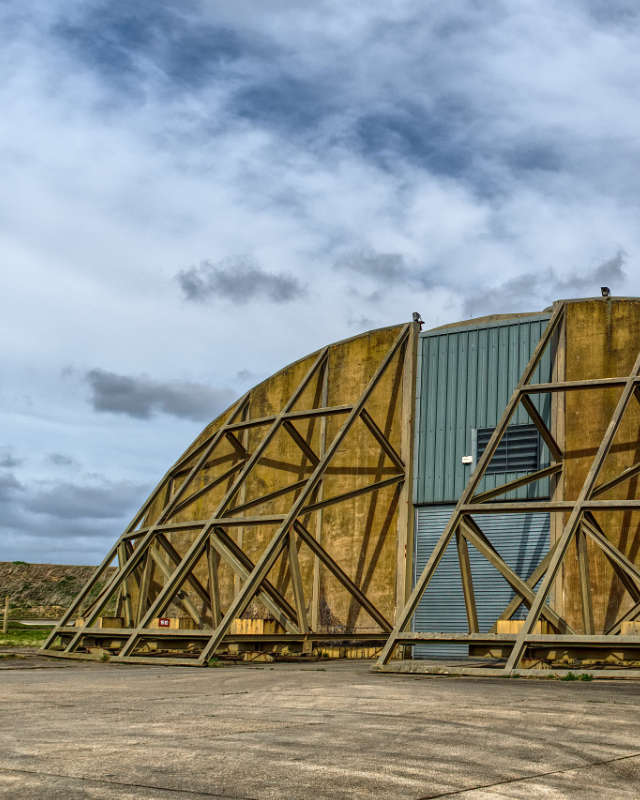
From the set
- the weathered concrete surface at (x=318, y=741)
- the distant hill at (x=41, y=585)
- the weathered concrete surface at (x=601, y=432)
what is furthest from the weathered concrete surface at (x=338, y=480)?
the distant hill at (x=41, y=585)

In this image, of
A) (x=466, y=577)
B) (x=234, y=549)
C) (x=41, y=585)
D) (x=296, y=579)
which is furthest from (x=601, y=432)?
(x=41, y=585)

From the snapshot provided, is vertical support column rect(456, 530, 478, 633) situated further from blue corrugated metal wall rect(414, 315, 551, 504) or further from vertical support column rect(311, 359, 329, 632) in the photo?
vertical support column rect(311, 359, 329, 632)

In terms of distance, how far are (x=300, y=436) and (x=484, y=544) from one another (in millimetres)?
7689

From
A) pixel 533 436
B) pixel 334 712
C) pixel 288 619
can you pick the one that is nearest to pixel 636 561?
pixel 533 436

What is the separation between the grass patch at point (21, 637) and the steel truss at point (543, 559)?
14637 mm

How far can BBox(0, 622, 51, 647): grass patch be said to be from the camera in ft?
96.0

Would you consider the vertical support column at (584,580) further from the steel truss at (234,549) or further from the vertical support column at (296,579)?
the vertical support column at (296,579)

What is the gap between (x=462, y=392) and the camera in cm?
2475

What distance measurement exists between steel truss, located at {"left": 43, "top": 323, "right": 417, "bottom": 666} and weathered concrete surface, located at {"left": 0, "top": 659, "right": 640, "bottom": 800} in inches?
305

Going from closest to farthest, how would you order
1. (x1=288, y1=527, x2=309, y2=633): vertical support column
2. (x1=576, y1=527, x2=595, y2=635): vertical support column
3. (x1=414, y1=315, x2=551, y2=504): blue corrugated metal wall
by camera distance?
1. (x1=576, y1=527, x2=595, y2=635): vertical support column
2. (x1=288, y1=527, x2=309, y2=633): vertical support column
3. (x1=414, y1=315, x2=551, y2=504): blue corrugated metal wall

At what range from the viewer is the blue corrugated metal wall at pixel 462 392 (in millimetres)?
24062

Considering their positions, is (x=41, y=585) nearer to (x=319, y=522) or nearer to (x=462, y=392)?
(x=319, y=522)

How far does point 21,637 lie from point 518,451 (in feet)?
63.6

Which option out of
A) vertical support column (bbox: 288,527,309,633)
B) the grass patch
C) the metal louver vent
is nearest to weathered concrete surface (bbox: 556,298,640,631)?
the metal louver vent
